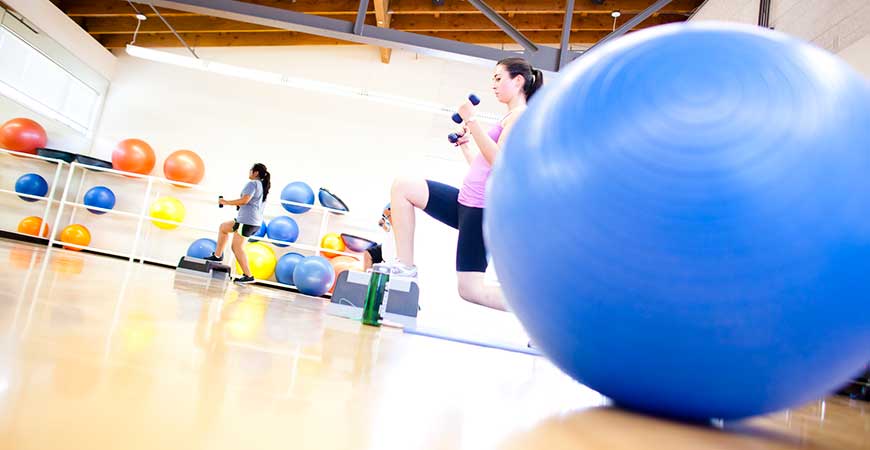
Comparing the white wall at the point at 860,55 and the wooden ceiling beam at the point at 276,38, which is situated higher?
the wooden ceiling beam at the point at 276,38

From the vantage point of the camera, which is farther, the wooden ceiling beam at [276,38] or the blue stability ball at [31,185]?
the wooden ceiling beam at [276,38]

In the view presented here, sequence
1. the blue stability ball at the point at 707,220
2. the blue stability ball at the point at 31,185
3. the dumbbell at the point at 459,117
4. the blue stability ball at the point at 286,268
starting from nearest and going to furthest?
the blue stability ball at the point at 707,220, the dumbbell at the point at 459,117, the blue stability ball at the point at 286,268, the blue stability ball at the point at 31,185

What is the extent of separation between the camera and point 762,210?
760 millimetres

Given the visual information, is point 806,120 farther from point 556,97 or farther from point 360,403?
point 360,403

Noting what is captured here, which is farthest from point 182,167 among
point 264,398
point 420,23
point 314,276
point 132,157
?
point 264,398

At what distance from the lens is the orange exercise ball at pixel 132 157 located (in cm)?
785

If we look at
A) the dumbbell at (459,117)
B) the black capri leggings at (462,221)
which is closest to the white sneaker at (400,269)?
the black capri leggings at (462,221)

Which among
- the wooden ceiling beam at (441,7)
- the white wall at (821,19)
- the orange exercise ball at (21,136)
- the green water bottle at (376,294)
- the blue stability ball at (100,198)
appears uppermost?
the wooden ceiling beam at (441,7)

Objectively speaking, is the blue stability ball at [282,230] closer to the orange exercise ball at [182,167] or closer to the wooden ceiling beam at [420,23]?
the orange exercise ball at [182,167]

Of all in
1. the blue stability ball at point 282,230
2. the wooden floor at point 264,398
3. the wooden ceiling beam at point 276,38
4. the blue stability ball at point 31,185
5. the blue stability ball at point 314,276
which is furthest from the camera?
the wooden ceiling beam at point 276,38

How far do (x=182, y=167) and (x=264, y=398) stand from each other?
8032 millimetres

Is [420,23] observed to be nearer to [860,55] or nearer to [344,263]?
[344,263]

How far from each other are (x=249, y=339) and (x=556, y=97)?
2.54 ft

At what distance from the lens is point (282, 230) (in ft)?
23.6
